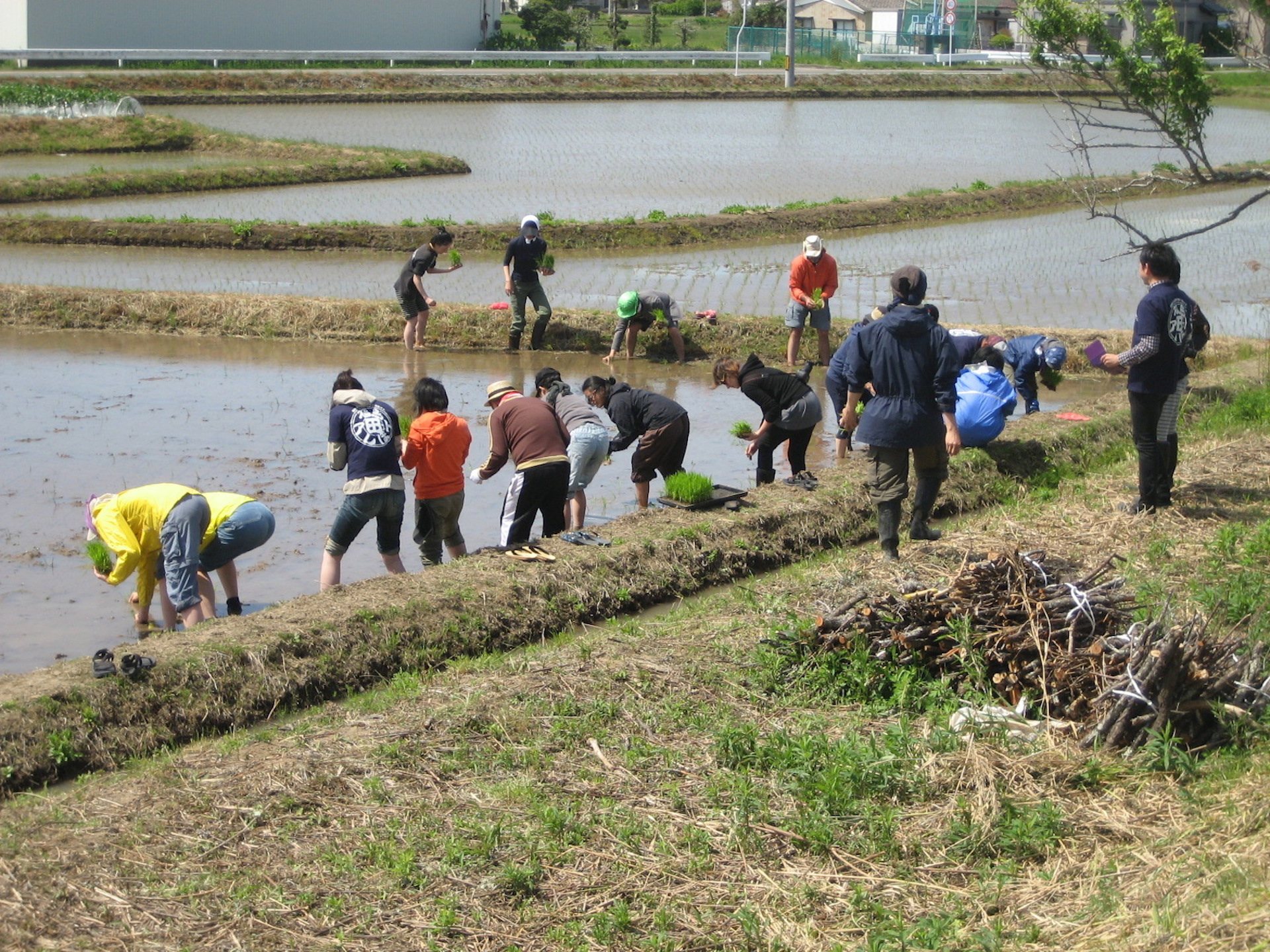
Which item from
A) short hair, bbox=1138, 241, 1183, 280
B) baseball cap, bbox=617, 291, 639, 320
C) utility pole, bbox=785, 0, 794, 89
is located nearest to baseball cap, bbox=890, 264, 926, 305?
short hair, bbox=1138, 241, 1183, 280

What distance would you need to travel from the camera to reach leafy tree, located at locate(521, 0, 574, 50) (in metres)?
55.1

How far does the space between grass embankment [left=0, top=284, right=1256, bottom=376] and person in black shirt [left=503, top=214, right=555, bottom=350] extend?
38 cm

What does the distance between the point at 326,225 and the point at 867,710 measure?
14.8m

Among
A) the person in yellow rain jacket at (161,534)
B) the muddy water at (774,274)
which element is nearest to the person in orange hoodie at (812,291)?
the muddy water at (774,274)

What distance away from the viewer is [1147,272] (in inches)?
293

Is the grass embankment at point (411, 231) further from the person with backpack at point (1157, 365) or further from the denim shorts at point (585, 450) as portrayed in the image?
the person with backpack at point (1157, 365)

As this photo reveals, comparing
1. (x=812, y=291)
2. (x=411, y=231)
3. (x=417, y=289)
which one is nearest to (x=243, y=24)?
(x=411, y=231)

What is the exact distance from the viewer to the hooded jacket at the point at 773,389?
8.69m

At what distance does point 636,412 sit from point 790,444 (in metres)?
1.20

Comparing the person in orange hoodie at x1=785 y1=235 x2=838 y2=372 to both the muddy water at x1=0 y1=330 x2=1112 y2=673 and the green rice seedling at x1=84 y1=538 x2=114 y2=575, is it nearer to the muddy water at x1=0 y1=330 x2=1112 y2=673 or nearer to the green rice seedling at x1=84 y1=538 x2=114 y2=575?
the muddy water at x1=0 y1=330 x2=1112 y2=673

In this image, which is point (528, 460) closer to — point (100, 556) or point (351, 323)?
point (100, 556)

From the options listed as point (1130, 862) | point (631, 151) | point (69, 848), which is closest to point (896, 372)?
point (1130, 862)

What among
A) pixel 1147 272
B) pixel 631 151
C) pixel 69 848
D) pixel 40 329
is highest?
pixel 631 151

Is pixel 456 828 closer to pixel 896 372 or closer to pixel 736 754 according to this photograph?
pixel 736 754
